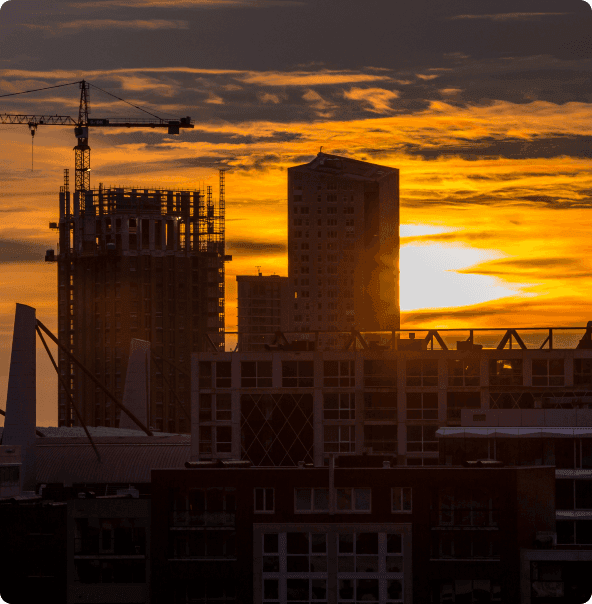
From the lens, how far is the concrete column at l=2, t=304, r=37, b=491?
130 m

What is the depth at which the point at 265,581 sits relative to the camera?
8819 cm

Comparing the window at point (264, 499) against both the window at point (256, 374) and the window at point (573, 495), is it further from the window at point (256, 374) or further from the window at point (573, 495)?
the window at point (256, 374)

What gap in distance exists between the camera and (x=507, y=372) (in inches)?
5965

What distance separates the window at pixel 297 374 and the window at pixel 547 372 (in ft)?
79.5

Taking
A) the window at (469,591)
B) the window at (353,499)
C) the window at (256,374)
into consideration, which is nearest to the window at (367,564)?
the window at (353,499)

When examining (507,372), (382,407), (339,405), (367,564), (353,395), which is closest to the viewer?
(367,564)

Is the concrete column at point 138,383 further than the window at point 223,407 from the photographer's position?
Yes

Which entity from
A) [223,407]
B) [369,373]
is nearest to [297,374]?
[369,373]

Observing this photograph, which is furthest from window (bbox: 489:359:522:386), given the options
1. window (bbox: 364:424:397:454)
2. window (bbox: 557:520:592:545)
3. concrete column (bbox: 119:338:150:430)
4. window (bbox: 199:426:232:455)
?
window (bbox: 557:520:592:545)

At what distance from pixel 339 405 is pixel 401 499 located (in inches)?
2588

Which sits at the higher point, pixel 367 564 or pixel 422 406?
pixel 422 406

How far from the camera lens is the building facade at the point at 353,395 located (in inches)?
5915

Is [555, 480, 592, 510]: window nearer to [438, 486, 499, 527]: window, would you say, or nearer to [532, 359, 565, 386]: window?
[438, 486, 499, 527]: window

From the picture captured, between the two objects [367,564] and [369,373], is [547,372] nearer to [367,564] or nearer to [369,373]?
[369,373]
